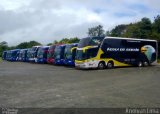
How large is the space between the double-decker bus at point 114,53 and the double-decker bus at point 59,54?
8565 mm

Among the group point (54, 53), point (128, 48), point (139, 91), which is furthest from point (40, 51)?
point (139, 91)

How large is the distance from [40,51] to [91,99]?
39.9 metres

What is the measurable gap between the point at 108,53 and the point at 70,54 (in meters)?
6.95

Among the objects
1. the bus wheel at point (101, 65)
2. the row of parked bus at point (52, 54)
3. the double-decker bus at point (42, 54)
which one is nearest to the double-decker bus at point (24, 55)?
the row of parked bus at point (52, 54)

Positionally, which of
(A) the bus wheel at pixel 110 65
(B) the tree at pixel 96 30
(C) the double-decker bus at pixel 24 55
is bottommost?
(A) the bus wheel at pixel 110 65

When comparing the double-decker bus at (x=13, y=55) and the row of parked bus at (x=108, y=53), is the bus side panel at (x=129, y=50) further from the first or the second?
the double-decker bus at (x=13, y=55)

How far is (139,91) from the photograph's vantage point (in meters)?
14.9

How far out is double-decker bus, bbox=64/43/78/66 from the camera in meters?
38.8

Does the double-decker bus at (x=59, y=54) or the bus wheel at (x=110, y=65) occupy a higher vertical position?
the double-decker bus at (x=59, y=54)

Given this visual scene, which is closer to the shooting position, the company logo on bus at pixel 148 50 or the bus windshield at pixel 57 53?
the company logo on bus at pixel 148 50

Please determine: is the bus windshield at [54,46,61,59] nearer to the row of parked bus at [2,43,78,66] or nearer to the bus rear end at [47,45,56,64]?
the row of parked bus at [2,43,78,66]

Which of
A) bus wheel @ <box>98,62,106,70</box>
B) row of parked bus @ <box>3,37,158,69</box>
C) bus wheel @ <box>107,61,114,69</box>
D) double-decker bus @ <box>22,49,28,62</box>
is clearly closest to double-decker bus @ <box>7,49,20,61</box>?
double-decker bus @ <box>22,49,28,62</box>

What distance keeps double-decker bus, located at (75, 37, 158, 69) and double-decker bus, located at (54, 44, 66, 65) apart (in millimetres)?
8565

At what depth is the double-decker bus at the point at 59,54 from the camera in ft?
139
